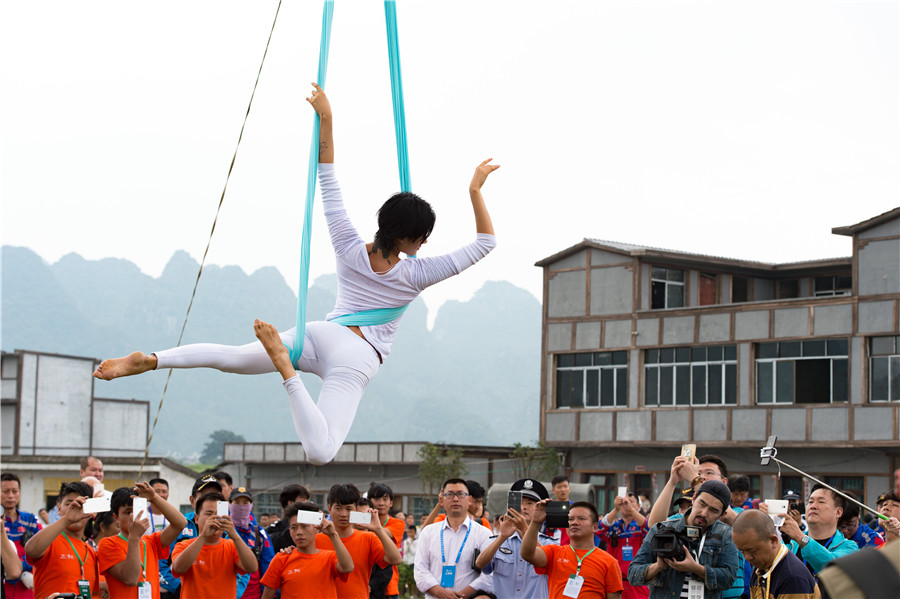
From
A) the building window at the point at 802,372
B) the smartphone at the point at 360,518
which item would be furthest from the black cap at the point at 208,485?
the building window at the point at 802,372

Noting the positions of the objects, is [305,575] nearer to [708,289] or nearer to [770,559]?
[770,559]

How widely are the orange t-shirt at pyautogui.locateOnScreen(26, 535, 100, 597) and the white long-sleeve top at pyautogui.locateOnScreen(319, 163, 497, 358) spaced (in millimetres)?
2525

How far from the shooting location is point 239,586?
7.29 meters

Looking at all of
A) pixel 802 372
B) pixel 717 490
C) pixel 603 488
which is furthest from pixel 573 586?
pixel 603 488

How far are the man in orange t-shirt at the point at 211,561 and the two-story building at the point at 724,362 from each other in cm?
2128

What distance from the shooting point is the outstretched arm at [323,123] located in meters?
5.23

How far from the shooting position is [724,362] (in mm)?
28547

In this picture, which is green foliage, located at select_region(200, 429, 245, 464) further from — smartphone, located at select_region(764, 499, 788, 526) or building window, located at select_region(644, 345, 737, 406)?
smartphone, located at select_region(764, 499, 788, 526)

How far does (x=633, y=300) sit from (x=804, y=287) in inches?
200

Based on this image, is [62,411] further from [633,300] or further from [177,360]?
[177,360]

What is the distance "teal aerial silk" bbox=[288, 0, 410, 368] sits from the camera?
4.99 m

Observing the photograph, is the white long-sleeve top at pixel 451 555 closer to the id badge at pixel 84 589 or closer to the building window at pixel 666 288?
the id badge at pixel 84 589

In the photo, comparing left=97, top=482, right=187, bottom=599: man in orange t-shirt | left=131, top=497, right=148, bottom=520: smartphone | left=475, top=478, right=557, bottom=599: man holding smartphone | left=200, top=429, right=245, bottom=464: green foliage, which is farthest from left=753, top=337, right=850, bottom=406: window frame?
left=200, top=429, right=245, bottom=464: green foliage

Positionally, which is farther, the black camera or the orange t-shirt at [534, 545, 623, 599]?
the orange t-shirt at [534, 545, 623, 599]
